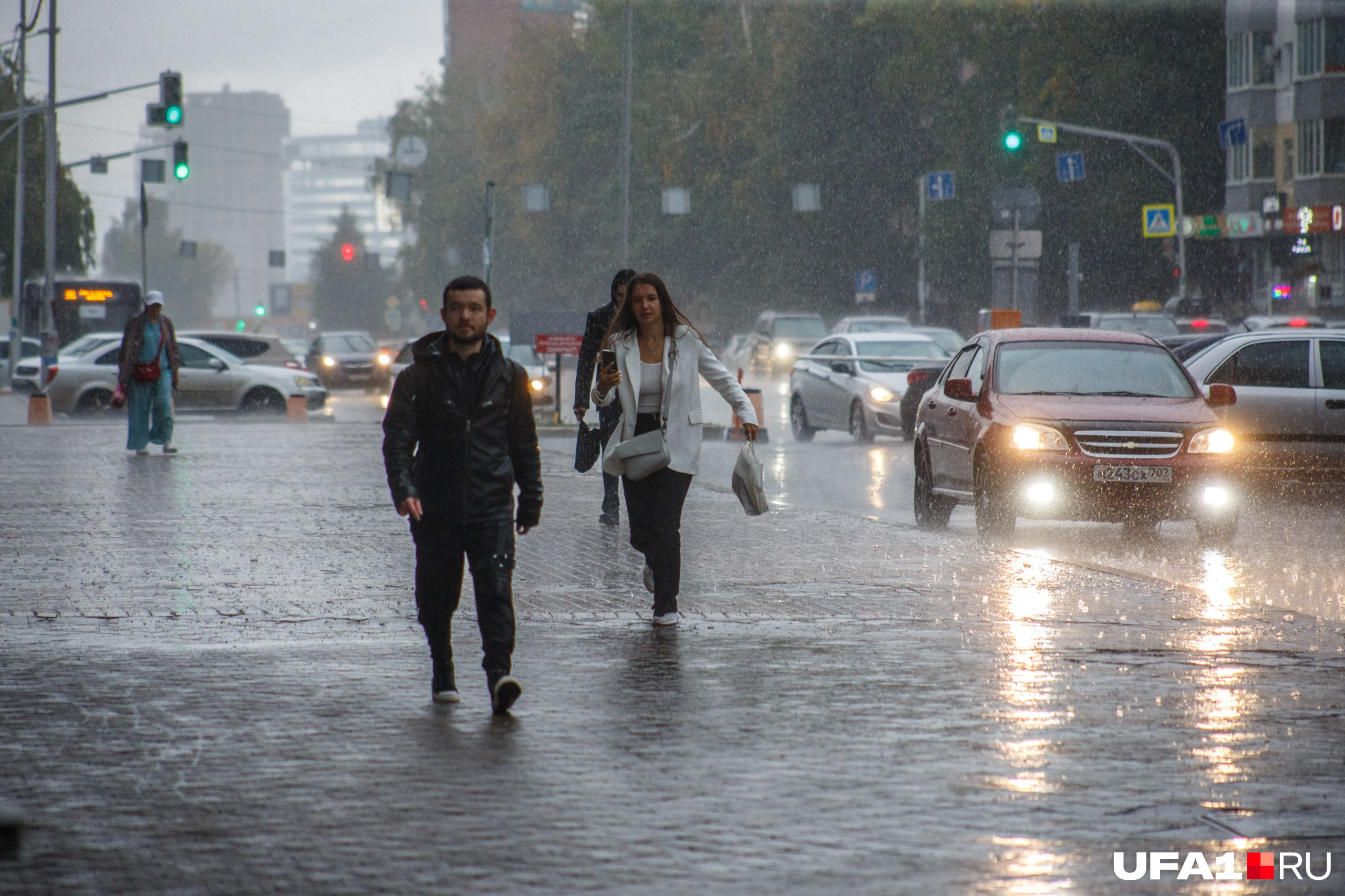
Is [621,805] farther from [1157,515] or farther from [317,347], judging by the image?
[317,347]

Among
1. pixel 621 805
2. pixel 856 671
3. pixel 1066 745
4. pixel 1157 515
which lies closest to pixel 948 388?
pixel 1157 515

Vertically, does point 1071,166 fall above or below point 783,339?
above

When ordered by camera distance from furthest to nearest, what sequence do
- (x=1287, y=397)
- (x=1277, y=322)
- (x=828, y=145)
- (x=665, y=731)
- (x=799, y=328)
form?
(x=828, y=145) → (x=799, y=328) → (x=1277, y=322) → (x=1287, y=397) → (x=665, y=731)

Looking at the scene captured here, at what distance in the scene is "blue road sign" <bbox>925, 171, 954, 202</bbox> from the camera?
5345cm

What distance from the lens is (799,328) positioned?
57.5 m

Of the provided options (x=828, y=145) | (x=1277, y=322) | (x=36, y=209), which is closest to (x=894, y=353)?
(x=1277, y=322)

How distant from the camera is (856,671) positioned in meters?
7.89

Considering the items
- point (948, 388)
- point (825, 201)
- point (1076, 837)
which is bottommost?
point (1076, 837)

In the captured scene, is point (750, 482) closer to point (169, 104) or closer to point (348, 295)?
point (169, 104)

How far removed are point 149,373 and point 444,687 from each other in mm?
15338

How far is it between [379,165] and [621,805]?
306 ft

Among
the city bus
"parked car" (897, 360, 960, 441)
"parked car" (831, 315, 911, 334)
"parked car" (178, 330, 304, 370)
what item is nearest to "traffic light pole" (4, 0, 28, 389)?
the city bus

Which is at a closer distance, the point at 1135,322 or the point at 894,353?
the point at 894,353

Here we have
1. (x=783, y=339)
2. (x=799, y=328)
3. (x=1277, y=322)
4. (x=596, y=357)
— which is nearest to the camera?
(x=596, y=357)
